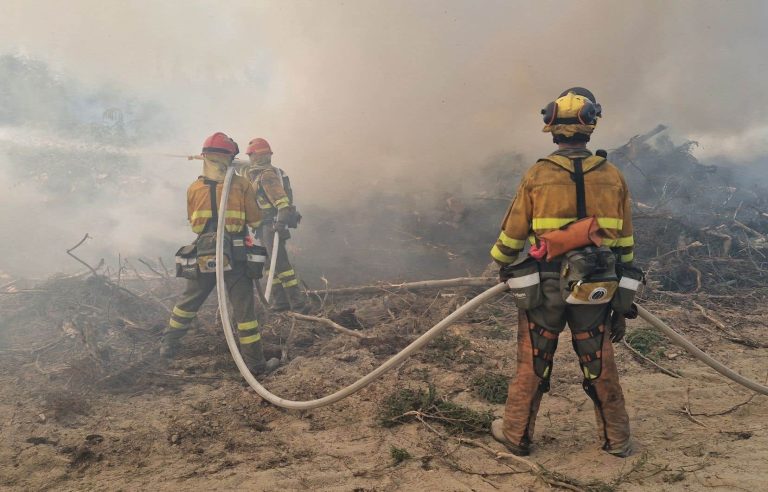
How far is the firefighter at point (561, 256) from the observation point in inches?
106

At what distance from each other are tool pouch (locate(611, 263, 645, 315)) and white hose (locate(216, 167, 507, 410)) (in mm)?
665

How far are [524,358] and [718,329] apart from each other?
11.4 feet

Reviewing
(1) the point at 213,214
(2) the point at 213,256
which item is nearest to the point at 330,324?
(2) the point at 213,256

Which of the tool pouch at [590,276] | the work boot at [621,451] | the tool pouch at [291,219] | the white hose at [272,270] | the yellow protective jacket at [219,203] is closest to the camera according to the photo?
the tool pouch at [590,276]

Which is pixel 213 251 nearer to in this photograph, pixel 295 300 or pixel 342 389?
pixel 342 389

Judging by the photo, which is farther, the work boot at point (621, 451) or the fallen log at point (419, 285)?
the fallen log at point (419, 285)

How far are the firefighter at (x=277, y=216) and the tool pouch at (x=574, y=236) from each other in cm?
435

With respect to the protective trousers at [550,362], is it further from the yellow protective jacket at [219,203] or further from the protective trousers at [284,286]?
the protective trousers at [284,286]

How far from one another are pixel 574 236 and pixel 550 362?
826mm

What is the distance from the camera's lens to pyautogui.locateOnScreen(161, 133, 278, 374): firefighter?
4578mm

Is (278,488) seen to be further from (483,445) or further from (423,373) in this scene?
(423,373)

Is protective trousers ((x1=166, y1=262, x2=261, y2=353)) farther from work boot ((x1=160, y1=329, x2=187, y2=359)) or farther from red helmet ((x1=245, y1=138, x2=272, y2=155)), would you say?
red helmet ((x1=245, y1=138, x2=272, y2=155))

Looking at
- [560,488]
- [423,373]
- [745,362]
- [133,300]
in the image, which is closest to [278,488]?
[560,488]

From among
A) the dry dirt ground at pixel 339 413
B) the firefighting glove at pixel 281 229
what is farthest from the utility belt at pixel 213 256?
the firefighting glove at pixel 281 229
